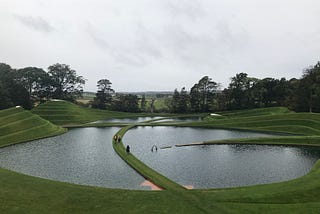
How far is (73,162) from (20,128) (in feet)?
83.1

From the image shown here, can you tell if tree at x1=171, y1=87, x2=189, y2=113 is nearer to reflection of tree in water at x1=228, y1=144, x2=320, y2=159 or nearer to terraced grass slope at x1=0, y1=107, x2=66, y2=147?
terraced grass slope at x1=0, y1=107, x2=66, y2=147

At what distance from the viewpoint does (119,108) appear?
121 metres

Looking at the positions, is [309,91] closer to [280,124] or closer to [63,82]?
[280,124]

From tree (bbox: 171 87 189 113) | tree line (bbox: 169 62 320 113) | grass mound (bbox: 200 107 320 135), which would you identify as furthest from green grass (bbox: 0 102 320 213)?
tree (bbox: 171 87 189 113)

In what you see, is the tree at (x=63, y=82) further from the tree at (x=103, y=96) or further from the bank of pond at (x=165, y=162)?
the bank of pond at (x=165, y=162)

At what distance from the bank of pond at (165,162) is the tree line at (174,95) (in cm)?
5982

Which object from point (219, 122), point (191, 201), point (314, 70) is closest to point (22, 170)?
point (191, 201)

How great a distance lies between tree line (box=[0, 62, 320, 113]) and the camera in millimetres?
106312

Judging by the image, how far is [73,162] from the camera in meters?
35.5

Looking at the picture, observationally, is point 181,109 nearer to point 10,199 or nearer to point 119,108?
point 119,108

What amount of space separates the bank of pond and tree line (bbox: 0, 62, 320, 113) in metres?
59.8

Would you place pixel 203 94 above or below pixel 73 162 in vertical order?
above

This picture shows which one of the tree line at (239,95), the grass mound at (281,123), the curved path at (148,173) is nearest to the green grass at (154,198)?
the curved path at (148,173)

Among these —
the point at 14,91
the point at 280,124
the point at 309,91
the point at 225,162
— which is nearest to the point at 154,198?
the point at 225,162
